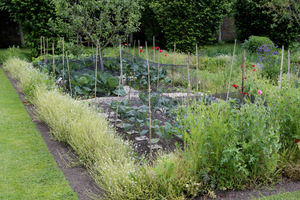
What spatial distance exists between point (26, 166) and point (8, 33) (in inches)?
845

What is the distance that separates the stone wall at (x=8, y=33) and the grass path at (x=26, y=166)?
18177mm

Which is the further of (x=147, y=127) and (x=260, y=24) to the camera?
(x=260, y=24)

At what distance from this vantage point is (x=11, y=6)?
1284cm

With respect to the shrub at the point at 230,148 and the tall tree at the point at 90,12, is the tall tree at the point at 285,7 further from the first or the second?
the shrub at the point at 230,148

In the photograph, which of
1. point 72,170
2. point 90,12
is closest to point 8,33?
point 90,12

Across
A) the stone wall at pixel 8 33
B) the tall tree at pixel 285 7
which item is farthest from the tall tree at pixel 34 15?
the stone wall at pixel 8 33

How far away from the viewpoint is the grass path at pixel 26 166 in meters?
3.38

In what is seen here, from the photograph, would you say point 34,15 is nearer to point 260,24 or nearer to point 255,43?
point 255,43

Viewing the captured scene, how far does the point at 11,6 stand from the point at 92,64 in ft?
21.9

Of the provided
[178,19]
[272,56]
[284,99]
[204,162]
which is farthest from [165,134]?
[178,19]

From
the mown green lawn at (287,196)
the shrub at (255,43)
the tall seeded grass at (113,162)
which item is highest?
the shrub at (255,43)

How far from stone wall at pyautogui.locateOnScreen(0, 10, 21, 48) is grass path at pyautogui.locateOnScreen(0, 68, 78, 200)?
716 inches

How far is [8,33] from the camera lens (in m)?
22.3

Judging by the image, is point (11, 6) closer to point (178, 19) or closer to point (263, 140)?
point (178, 19)
